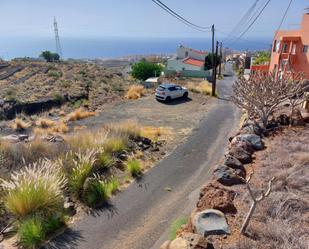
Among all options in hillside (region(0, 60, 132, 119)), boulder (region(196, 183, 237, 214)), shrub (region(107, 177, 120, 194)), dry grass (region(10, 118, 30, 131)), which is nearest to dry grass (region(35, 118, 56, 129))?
dry grass (region(10, 118, 30, 131))

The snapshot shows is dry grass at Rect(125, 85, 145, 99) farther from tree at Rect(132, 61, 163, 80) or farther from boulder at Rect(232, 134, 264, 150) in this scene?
tree at Rect(132, 61, 163, 80)

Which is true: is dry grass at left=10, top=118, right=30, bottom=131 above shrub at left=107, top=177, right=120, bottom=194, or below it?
below

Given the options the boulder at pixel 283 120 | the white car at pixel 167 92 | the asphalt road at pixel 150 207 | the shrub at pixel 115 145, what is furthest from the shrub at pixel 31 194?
the white car at pixel 167 92

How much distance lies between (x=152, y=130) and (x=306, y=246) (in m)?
11.3

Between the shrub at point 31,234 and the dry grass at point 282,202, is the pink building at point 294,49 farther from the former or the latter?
the shrub at point 31,234

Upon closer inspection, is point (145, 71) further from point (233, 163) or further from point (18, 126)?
point (233, 163)

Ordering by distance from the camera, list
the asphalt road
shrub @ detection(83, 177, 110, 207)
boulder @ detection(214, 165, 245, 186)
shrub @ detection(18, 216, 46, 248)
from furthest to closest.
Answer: shrub @ detection(83, 177, 110, 207) < boulder @ detection(214, 165, 245, 186) < the asphalt road < shrub @ detection(18, 216, 46, 248)

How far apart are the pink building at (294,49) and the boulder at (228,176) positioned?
25.7 metres

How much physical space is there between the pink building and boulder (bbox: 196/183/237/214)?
88.3ft

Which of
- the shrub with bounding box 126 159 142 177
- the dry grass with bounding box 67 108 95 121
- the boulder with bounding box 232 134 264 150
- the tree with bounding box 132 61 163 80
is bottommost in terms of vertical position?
the tree with bounding box 132 61 163 80

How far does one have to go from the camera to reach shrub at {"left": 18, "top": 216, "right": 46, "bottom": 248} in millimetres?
6008

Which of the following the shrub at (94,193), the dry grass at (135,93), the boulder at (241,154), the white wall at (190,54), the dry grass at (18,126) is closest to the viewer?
the shrub at (94,193)

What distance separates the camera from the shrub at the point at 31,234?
6008 mm

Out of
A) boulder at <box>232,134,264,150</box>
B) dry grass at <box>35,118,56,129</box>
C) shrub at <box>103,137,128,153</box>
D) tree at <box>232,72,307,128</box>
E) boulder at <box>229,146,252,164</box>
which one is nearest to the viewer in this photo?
boulder at <box>229,146,252,164</box>
